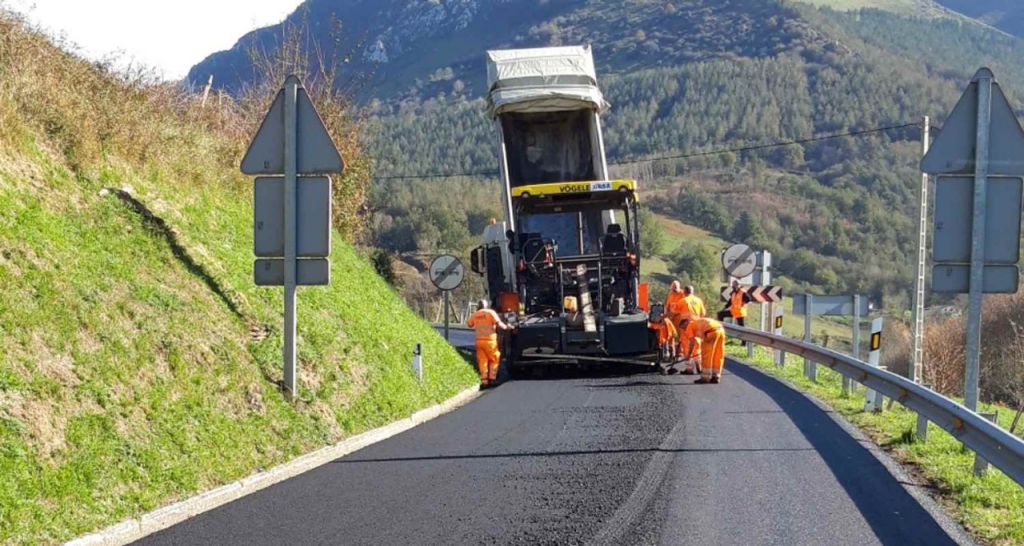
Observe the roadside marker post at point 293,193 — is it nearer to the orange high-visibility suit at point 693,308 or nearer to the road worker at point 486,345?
the road worker at point 486,345

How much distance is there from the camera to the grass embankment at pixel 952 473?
279 inches

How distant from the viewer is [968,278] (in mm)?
8383

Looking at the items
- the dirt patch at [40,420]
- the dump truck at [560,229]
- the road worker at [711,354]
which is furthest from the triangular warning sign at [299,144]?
the dump truck at [560,229]

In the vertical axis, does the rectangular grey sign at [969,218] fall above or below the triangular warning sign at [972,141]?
below

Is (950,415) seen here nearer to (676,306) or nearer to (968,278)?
(968,278)

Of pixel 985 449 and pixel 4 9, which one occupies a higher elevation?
pixel 4 9

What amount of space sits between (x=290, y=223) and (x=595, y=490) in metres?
3.68

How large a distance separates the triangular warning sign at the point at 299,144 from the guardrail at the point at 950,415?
5152mm

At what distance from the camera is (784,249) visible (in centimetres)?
7881

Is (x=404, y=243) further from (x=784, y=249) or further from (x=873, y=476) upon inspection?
(x=873, y=476)

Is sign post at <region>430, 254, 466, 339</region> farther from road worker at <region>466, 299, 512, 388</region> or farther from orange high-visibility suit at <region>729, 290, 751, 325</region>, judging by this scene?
orange high-visibility suit at <region>729, 290, 751, 325</region>

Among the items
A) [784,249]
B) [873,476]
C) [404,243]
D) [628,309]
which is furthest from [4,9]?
[784,249]

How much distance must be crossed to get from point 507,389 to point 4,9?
7.77m

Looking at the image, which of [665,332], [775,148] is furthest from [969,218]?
[775,148]
